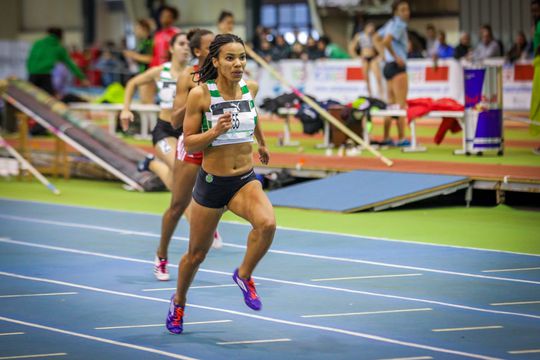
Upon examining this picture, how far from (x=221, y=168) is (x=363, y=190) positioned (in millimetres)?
6254

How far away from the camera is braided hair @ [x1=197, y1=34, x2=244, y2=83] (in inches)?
271

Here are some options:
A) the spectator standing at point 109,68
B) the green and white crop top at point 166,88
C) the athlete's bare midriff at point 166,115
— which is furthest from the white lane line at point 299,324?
the spectator standing at point 109,68

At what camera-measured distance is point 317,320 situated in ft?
24.0

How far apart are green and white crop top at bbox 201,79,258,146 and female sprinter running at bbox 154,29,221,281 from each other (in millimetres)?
1421

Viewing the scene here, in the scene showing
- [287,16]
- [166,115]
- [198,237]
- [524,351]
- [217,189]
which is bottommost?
[524,351]

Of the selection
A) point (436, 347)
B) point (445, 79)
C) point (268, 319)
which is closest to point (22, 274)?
point (268, 319)

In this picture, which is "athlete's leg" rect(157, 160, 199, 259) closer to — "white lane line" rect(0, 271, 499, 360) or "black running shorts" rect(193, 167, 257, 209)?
"white lane line" rect(0, 271, 499, 360)

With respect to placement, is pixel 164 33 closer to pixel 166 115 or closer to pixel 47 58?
pixel 47 58

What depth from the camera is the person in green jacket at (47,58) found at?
21.7 m

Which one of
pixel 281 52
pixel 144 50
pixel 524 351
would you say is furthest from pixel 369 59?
pixel 524 351

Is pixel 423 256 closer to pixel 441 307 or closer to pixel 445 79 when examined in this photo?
pixel 441 307

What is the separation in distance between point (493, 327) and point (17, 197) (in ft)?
30.8

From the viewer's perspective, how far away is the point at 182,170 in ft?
28.4

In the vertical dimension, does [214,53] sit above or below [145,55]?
above
